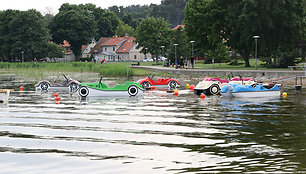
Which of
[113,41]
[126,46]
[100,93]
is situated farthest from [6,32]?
[100,93]

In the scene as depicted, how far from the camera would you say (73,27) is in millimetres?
115000

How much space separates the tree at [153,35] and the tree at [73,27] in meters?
25.3

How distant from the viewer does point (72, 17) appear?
11369 cm

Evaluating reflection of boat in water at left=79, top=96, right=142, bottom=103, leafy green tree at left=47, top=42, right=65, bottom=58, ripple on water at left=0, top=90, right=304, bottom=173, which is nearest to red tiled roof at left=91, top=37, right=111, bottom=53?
leafy green tree at left=47, top=42, right=65, bottom=58

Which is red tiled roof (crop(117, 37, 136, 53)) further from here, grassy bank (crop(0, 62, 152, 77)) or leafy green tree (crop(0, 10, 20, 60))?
grassy bank (crop(0, 62, 152, 77))

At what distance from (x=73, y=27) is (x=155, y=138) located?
106m

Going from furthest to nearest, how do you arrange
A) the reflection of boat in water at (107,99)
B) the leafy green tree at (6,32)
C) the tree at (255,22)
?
1. the leafy green tree at (6,32)
2. the tree at (255,22)
3. the reflection of boat in water at (107,99)

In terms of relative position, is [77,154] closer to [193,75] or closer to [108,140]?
[108,140]

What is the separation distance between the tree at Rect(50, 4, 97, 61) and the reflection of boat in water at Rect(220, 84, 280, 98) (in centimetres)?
9363

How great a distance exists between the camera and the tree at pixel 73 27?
375ft

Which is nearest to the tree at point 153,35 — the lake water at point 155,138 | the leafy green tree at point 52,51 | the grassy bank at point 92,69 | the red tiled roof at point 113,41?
the grassy bank at point 92,69

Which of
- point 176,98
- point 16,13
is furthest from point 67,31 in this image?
point 176,98

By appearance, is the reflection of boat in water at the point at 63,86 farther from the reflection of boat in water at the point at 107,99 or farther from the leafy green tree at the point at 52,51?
the leafy green tree at the point at 52,51

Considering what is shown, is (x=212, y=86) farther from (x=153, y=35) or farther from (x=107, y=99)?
(x=153, y=35)
